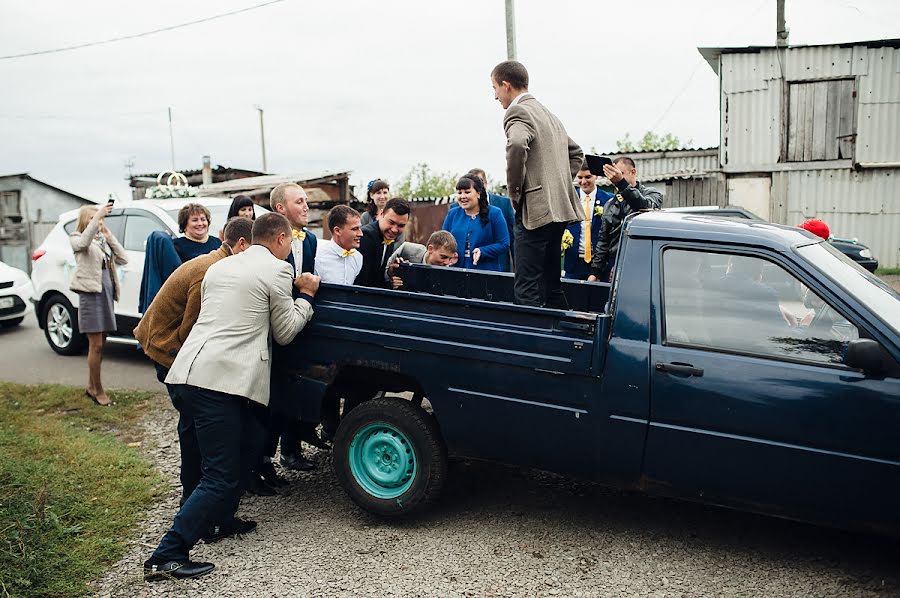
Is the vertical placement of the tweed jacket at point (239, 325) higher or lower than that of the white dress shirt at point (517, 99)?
lower

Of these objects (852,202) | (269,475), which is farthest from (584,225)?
(852,202)

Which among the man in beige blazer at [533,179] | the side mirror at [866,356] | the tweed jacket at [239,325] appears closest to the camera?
the side mirror at [866,356]

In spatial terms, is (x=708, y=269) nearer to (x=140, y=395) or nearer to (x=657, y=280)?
(x=657, y=280)

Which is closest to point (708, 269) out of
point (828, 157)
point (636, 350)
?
point (636, 350)

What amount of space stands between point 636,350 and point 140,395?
18.1ft

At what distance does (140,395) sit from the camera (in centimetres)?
761

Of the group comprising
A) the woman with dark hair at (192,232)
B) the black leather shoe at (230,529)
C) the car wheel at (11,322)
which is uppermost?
the woman with dark hair at (192,232)

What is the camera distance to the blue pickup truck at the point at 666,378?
3.58 m

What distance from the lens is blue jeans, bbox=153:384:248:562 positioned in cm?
400

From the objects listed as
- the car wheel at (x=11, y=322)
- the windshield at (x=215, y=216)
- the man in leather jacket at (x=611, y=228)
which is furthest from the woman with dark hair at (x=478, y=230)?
the car wheel at (x=11, y=322)

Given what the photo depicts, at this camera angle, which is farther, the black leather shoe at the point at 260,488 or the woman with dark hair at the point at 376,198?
the woman with dark hair at the point at 376,198

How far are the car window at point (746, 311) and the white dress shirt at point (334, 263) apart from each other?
93.0 inches

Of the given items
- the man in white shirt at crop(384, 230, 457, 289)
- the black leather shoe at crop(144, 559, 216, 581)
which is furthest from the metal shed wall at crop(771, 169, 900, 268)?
the black leather shoe at crop(144, 559, 216, 581)

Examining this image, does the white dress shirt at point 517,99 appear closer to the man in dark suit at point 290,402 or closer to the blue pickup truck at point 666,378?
the blue pickup truck at point 666,378
